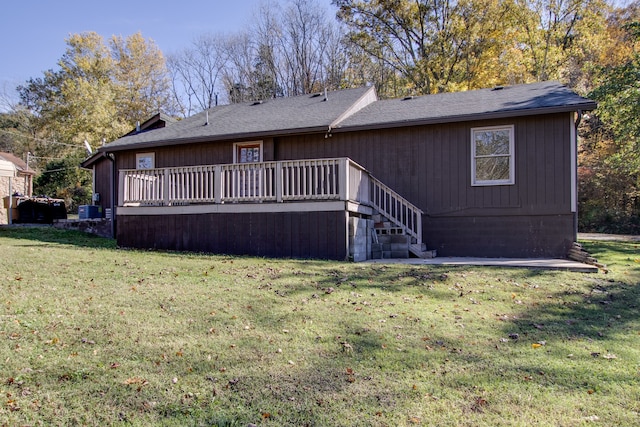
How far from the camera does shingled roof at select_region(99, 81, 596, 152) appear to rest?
33.3ft

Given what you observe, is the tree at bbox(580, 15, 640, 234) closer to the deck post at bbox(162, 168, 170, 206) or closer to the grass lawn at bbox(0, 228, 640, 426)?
the grass lawn at bbox(0, 228, 640, 426)

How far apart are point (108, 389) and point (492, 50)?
2339 cm

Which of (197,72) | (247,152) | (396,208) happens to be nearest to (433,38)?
(247,152)

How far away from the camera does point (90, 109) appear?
25625mm

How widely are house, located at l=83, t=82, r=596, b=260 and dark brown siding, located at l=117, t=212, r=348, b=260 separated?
2cm

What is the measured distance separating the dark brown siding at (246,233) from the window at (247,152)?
300 centimetres

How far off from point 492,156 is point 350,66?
18.9 m

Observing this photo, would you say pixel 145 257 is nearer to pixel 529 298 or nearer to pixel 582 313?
pixel 529 298

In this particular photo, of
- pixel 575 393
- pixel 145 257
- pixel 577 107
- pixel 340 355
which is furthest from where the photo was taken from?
pixel 577 107

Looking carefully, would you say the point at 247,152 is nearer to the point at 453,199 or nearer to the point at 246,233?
the point at 246,233

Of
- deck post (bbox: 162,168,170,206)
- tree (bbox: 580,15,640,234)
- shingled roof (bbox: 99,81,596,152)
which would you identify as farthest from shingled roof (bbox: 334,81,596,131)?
tree (bbox: 580,15,640,234)

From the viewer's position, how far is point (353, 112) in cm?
1272

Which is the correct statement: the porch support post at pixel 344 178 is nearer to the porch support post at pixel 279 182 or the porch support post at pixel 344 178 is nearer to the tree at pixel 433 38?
the porch support post at pixel 279 182

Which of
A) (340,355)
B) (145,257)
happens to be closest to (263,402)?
(340,355)
